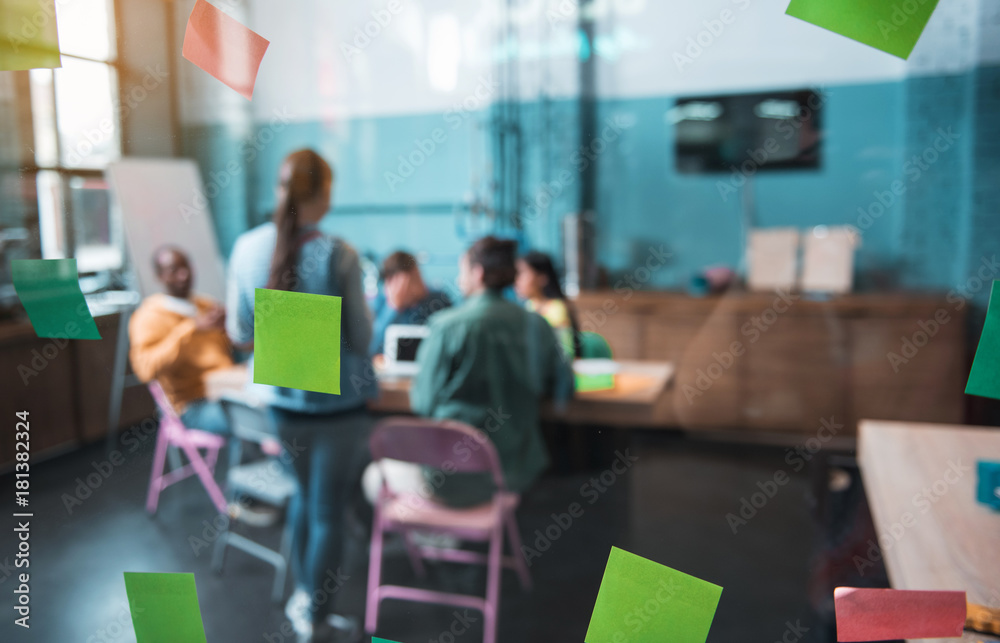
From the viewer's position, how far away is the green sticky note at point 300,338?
1.68 ft

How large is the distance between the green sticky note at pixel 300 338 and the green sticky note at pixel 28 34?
0.31 meters

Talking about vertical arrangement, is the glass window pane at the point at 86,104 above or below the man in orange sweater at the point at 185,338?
above

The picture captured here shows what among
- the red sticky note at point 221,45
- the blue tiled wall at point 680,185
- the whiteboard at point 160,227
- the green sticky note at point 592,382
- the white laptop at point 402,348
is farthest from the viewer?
the blue tiled wall at point 680,185

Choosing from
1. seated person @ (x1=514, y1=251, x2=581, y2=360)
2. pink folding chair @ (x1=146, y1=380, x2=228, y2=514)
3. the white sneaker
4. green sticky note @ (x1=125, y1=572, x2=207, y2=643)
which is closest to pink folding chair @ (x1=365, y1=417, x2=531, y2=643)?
the white sneaker

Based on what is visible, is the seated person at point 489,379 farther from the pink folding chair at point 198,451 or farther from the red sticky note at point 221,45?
the red sticky note at point 221,45

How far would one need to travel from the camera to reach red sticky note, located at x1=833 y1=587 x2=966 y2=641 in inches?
17.2

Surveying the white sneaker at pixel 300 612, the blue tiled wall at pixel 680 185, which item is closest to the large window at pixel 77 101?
the white sneaker at pixel 300 612

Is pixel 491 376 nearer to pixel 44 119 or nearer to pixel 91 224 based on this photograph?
pixel 91 224

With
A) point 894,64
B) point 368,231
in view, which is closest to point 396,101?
point 368,231

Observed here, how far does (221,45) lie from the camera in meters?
0.53

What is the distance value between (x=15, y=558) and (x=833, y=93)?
13.3 ft

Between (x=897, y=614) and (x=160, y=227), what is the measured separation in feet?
9.75

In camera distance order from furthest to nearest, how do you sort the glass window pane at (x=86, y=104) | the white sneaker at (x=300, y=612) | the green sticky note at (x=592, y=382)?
the green sticky note at (x=592, y=382), the white sneaker at (x=300, y=612), the glass window pane at (x=86, y=104)

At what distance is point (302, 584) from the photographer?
6.75ft
